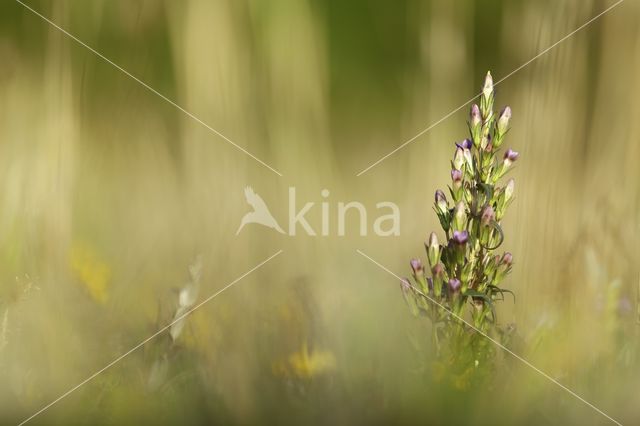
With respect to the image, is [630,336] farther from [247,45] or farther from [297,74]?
[247,45]

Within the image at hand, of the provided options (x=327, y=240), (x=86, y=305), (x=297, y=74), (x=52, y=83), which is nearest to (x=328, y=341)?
(x=327, y=240)

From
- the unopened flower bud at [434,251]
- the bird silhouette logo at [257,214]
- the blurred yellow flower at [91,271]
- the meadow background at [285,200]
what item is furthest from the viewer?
the bird silhouette logo at [257,214]

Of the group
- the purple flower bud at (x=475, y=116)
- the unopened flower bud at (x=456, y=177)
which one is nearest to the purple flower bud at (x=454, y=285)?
the unopened flower bud at (x=456, y=177)

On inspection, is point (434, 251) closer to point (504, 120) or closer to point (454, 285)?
point (454, 285)

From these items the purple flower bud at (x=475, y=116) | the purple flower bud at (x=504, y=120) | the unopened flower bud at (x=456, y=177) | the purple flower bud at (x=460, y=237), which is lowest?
the purple flower bud at (x=460, y=237)

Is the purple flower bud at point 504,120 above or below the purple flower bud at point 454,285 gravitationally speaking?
above

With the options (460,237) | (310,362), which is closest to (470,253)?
(460,237)

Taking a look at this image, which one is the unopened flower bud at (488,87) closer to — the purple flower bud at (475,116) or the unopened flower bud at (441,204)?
the purple flower bud at (475,116)
